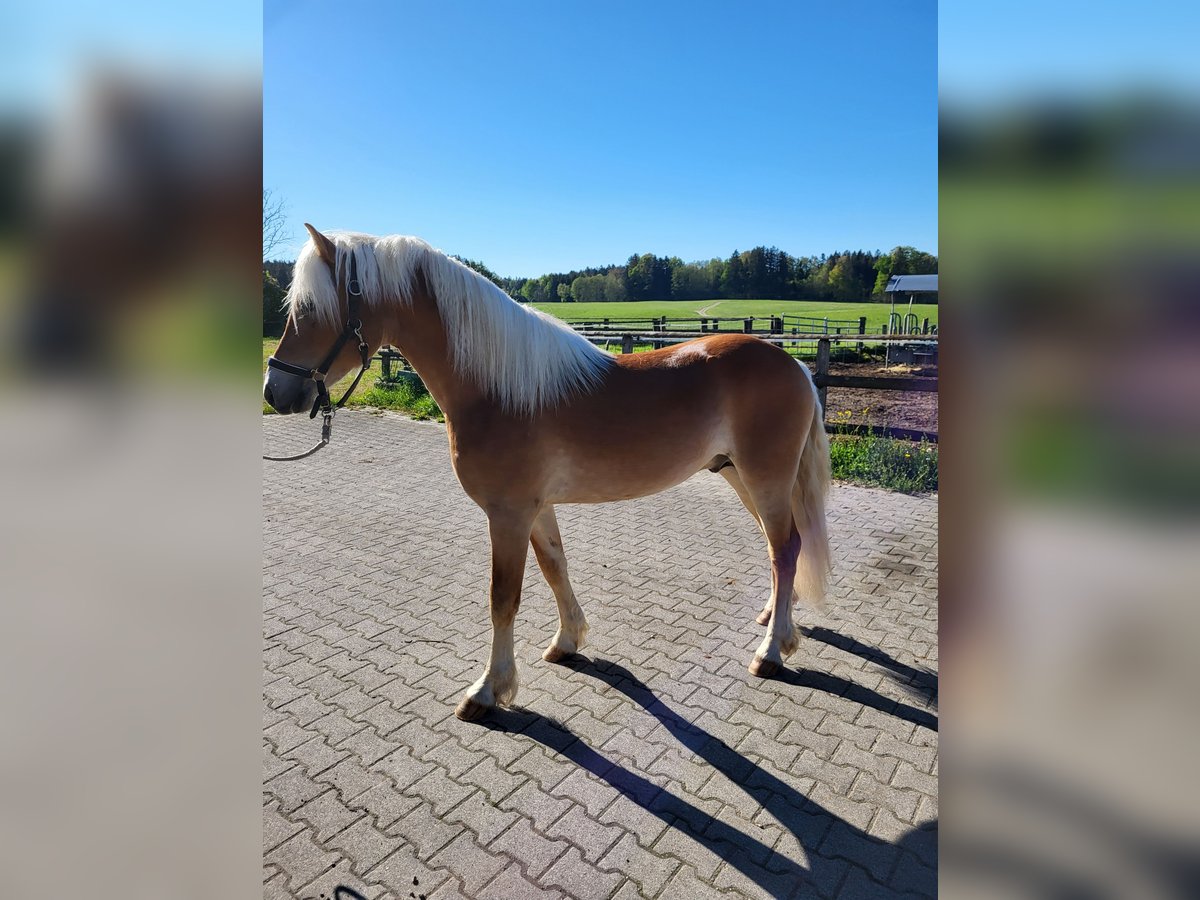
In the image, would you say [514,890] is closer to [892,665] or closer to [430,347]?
[430,347]

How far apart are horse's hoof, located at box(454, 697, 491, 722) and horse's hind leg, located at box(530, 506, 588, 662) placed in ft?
1.86

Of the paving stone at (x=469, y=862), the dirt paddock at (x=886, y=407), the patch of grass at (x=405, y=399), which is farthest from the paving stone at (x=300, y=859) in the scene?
the patch of grass at (x=405, y=399)

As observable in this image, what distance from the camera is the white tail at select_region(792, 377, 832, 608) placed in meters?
3.48

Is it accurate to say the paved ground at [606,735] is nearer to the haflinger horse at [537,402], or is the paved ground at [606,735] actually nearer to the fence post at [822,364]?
the haflinger horse at [537,402]

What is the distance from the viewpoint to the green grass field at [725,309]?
23.9 metres

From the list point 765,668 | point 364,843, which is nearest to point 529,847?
point 364,843

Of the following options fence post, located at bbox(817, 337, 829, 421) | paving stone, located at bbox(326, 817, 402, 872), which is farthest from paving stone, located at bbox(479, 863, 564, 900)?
fence post, located at bbox(817, 337, 829, 421)

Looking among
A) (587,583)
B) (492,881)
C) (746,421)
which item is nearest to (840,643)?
(746,421)

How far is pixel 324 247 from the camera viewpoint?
2.42 m

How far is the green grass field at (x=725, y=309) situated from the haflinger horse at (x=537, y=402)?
67.3ft

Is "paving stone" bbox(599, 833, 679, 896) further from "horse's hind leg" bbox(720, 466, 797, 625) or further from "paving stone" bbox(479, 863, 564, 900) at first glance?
"horse's hind leg" bbox(720, 466, 797, 625)

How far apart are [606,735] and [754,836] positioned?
0.74 m
